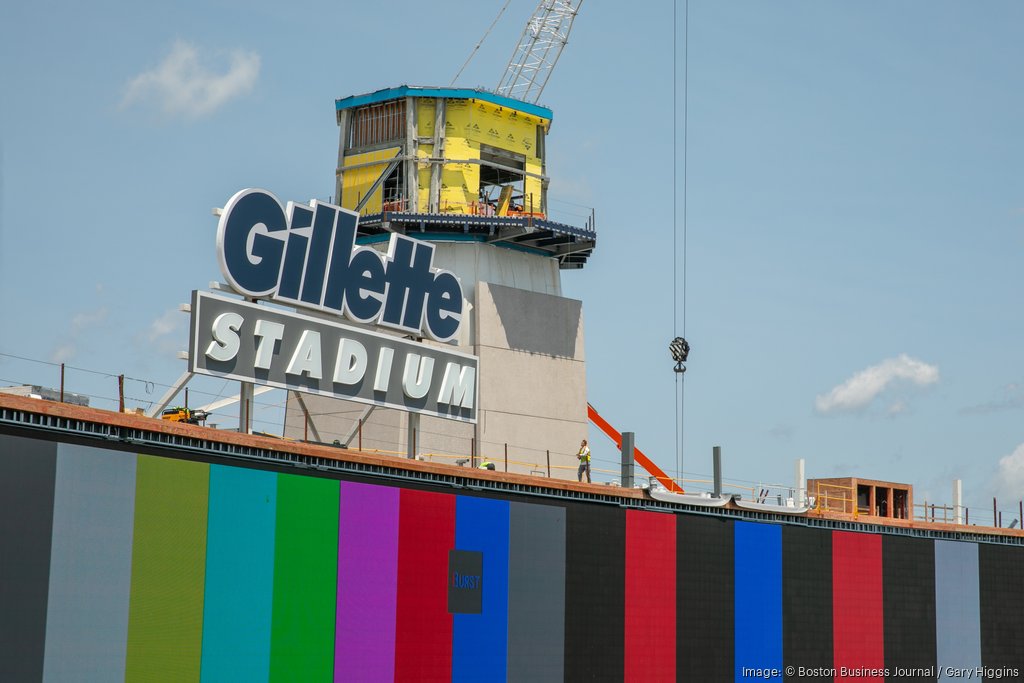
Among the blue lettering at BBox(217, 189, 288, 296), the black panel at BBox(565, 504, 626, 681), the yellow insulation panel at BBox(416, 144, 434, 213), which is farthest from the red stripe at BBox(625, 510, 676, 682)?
the yellow insulation panel at BBox(416, 144, 434, 213)

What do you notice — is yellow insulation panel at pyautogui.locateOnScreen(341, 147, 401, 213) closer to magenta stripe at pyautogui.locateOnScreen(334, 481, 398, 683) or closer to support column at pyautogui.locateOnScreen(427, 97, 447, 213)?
support column at pyautogui.locateOnScreen(427, 97, 447, 213)

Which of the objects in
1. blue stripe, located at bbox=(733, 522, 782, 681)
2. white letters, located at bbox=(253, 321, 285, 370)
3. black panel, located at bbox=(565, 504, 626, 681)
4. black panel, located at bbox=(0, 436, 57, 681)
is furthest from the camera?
blue stripe, located at bbox=(733, 522, 782, 681)

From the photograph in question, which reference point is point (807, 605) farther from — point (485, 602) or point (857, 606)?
point (485, 602)

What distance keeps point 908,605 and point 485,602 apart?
989 inches

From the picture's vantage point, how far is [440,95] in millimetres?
59062

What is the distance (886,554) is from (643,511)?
15.4 meters

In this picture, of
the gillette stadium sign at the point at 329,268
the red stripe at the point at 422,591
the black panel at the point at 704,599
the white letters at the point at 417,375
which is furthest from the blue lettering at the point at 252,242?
the black panel at the point at 704,599

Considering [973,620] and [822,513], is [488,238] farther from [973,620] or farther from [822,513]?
[973,620]

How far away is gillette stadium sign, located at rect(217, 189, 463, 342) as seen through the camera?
36.5 meters

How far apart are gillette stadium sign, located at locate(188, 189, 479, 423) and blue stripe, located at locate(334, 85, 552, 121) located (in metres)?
17.7

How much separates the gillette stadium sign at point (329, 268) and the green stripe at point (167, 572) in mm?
5929

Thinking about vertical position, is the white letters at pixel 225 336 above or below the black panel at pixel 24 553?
above

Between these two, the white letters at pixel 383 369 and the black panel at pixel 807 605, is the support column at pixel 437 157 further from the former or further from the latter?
the black panel at pixel 807 605

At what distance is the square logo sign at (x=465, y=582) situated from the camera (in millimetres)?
40469
